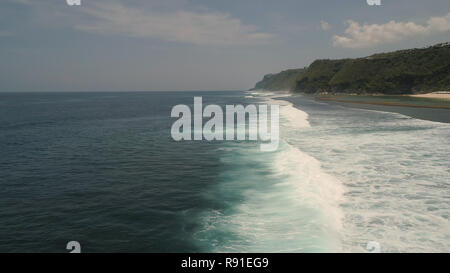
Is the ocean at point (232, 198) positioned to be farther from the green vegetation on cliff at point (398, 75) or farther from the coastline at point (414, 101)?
the green vegetation on cliff at point (398, 75)

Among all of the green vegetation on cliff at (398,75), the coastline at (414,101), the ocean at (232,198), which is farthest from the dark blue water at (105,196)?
the green vegetation on cliff at (398,75)

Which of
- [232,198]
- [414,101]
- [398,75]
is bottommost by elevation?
[232,198]

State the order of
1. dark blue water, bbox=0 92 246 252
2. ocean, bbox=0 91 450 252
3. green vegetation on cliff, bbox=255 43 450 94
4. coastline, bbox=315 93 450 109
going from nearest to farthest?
ocean, bbox=0 91 450 252
dark blue water, bbox=0 92 246 252
coastline, bbox=315 93 450 109
green vegetation on cliff, bbox=255 43 450 94

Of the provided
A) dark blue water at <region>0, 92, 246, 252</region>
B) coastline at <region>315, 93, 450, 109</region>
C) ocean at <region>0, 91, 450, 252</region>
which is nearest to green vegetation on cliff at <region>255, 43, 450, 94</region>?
coastline at <region>315, 93, 450, 109</region>

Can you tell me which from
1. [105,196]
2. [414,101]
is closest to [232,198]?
[105,196]

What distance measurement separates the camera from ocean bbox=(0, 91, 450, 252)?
884 centimetres

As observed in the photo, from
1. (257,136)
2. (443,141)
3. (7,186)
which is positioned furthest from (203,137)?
(443,141)

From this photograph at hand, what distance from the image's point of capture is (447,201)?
10977 mm

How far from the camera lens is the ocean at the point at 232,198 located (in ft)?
29.0

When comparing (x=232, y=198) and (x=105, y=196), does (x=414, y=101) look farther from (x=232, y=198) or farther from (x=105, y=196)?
(x=105, y=196)

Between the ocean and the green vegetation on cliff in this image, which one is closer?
the ocean

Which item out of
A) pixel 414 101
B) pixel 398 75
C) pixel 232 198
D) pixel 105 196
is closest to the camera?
pixel 232 198

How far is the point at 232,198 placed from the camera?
12680 millimetres

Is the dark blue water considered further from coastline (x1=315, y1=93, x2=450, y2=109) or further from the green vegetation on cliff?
the green vegetation on cliff
